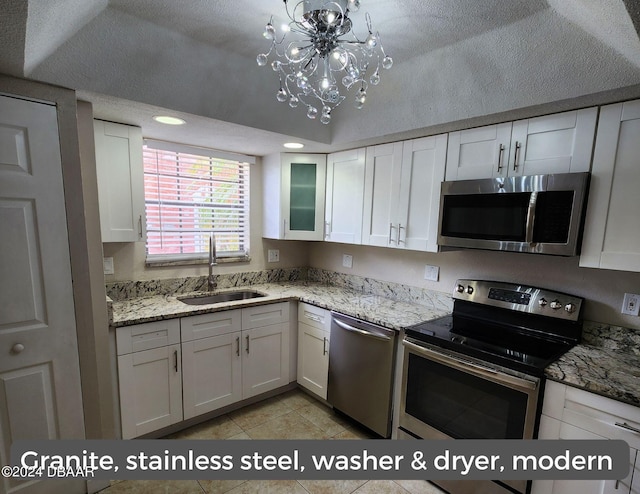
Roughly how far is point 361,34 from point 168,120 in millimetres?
1229

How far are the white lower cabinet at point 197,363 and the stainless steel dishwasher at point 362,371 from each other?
0.52 metres

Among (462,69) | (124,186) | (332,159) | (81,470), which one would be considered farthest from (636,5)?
(81,470)

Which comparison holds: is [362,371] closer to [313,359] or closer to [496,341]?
[313,359]

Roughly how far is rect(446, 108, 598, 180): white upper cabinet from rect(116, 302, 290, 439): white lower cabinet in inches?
67.7

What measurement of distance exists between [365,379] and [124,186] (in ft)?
6.73

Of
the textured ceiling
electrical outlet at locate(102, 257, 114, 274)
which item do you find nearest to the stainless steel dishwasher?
the textured ceiling

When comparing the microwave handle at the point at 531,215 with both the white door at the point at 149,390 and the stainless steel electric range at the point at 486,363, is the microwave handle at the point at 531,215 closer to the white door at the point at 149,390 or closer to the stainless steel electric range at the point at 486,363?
the stainless steel electric range at the point at 486,363

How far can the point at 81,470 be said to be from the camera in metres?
1.66

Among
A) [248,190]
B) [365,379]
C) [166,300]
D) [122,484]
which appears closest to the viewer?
[122,484]

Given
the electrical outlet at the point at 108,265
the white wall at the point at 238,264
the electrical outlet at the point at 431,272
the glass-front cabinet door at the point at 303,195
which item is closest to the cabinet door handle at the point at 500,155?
the electrical outlet at the point at 431,272

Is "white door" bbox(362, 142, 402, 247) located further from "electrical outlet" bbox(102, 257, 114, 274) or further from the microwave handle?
"electrical outlet" bbox(102, 257, 114, 274)

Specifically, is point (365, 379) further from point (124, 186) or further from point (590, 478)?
point (124, 186)

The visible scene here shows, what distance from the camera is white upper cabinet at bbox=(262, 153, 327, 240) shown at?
Result: 2779mm

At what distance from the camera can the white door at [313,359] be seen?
2.46m
